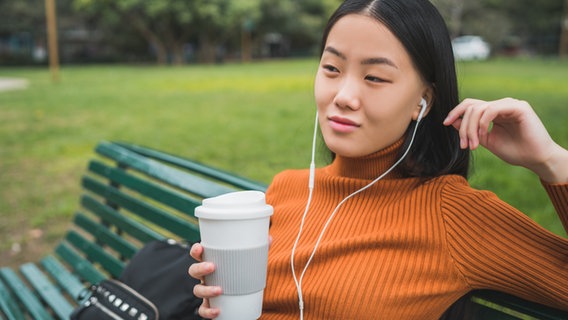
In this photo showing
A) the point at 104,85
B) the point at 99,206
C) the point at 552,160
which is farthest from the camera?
the point at 104,85

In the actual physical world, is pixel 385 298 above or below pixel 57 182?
above

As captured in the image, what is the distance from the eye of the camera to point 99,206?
3154 mm

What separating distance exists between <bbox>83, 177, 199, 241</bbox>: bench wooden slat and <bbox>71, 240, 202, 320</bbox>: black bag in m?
0.22

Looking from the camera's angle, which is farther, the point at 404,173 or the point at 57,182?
the point at 57,182

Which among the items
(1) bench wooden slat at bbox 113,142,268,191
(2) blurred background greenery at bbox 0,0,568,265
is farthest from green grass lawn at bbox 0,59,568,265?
(1) bench wooden slat at bbox 113,142,268,191

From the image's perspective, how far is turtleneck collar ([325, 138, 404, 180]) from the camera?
1633 mm

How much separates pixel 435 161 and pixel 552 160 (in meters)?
0.39

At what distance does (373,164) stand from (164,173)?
4.38ft

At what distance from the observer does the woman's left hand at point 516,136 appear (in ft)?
4.34

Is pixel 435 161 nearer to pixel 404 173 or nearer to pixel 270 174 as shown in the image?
pixel 404 173

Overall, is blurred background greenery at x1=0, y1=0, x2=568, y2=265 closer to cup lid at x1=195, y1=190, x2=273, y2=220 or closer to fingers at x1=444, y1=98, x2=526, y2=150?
fingers at x1=444, y1=98, x2=526, y2=150

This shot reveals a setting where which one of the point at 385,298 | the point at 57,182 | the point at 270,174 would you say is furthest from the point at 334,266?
the point at 57,182

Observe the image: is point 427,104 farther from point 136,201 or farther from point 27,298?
point 27,298

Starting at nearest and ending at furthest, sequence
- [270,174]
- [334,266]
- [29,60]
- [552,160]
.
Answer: [552,160] < [334,266] < [270,174] < [29,60]
